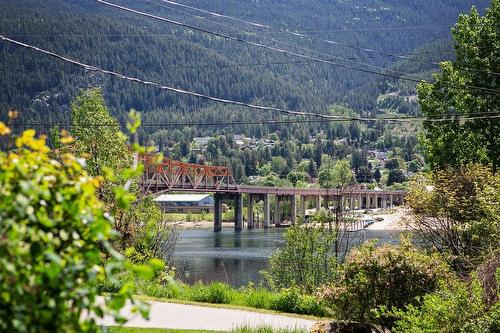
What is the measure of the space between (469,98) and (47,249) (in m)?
35.4

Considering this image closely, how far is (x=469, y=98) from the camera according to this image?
38.3 meters

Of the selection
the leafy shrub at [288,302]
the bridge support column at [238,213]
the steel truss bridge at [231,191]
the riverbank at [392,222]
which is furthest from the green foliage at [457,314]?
the bridge support column at [238,213]

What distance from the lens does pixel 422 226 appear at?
31.8 m

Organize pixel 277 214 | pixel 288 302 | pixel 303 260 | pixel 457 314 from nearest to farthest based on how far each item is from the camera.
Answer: pixel 457 314, pixel 288 302, pixel 303 260, pixel 277 214

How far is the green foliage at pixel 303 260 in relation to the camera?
32.1 metres

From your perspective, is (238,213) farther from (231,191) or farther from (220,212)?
(231,191)

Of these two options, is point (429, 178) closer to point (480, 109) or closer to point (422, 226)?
point (422, 226)

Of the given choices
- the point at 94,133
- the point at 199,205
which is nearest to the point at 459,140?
the point at 94,133

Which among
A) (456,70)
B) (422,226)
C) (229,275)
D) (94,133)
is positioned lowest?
(229,275)

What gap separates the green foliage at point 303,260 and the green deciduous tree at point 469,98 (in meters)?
8.40

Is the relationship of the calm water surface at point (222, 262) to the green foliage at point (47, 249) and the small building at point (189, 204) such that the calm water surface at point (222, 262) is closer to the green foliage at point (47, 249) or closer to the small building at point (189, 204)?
the green foliage at point (47, 249)

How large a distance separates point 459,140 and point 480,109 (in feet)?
5.69

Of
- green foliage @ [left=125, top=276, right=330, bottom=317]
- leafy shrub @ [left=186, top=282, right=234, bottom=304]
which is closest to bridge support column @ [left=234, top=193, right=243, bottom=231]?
green foliage @ [left=125, top=276, right=330, bottom=317]

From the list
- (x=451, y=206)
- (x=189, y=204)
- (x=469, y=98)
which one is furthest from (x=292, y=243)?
(x=189, y=204)
